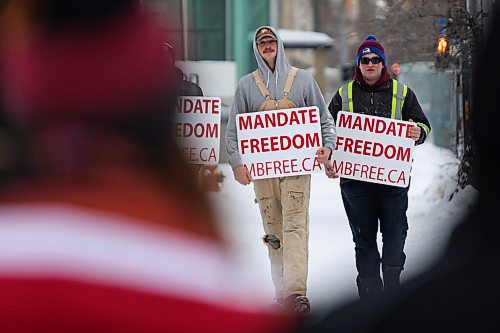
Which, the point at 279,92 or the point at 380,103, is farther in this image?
the point at 380,103

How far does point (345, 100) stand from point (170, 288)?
4.41 metres

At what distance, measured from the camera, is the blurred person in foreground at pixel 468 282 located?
1.10 m

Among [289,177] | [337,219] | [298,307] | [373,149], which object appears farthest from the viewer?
[337,219]

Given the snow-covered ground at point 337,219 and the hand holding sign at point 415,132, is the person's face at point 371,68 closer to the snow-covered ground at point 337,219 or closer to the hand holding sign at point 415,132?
the hand holding sign at point 415,132

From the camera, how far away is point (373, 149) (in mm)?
5336

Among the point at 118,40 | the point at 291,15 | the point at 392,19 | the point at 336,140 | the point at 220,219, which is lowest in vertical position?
the point at 220,219

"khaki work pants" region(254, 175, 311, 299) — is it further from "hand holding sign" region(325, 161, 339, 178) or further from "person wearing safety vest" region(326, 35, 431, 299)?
"person wearing safety vest" region(326, 35, 431, 299)

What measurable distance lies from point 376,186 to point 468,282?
397cm

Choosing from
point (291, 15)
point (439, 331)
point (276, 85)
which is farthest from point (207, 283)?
point (291, 15)

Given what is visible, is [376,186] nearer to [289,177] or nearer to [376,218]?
[376,218]

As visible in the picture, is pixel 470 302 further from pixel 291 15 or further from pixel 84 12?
pixel 291 15

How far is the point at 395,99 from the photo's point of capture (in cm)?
503

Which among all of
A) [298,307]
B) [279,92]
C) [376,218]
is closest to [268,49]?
[279,92]

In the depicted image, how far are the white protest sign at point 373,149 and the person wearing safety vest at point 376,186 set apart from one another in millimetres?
38
